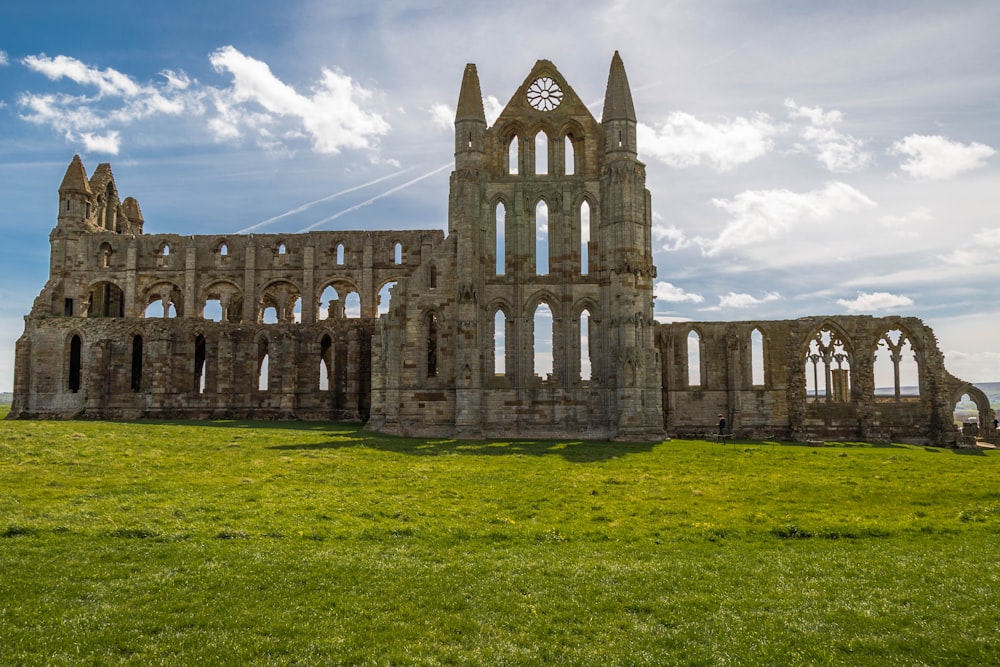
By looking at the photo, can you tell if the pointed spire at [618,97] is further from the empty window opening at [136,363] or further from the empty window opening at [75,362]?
the empty window opening at [75,362]

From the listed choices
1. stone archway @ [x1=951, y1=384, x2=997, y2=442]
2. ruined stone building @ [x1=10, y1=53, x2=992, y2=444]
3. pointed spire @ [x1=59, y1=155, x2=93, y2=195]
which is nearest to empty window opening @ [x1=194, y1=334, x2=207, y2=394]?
ruined stone building @ [x1=10, y1=53, x2=992, y2=444]

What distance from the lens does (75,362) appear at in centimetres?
4641

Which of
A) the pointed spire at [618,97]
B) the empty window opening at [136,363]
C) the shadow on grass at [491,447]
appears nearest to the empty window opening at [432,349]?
the shadow on grass at [491,447]

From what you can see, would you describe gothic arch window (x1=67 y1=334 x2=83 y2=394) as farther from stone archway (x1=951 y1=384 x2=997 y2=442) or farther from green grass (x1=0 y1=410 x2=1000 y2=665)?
stone archway (x1=951 y1=384 x2=997 y2=442)

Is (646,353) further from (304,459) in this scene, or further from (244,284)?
(244,284)

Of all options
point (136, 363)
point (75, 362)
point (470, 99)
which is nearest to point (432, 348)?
point (470, 99)

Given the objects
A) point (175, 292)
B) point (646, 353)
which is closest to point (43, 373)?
point (175, 292)

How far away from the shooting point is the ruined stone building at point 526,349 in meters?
31.9

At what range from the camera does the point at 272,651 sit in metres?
7.52

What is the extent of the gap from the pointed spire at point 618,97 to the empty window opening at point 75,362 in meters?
37.4

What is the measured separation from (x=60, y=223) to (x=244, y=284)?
15.0 metres

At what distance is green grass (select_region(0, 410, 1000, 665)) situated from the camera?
7715 mm

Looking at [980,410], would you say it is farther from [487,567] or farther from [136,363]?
[136,363]

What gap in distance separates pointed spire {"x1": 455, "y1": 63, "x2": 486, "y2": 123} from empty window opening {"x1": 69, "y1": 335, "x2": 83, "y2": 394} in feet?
102
